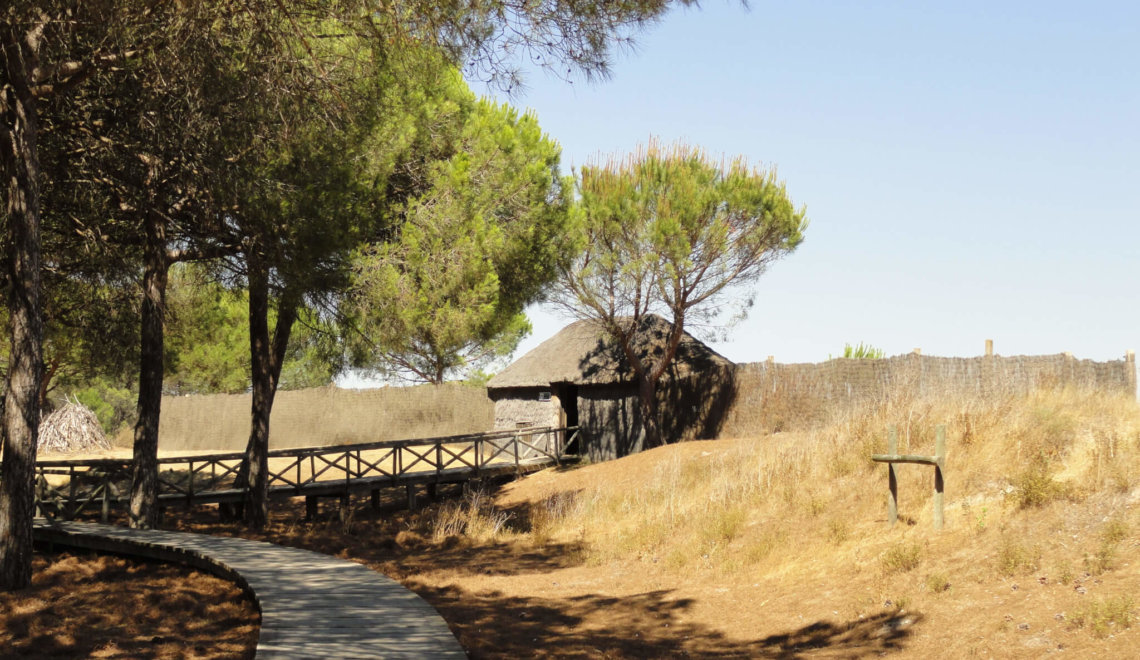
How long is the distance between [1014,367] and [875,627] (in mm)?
10877

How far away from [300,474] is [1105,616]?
54.4 ft

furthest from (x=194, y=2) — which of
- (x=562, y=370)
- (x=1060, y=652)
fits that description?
(x=562, y=370)

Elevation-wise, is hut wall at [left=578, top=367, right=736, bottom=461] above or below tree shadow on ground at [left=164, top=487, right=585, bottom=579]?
above

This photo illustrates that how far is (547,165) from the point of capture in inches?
982

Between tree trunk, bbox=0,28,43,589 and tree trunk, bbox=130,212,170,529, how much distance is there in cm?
265

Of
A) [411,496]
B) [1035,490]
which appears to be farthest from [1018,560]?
[411,496]

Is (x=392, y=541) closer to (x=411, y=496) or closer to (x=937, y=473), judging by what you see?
(x=411, y=496)

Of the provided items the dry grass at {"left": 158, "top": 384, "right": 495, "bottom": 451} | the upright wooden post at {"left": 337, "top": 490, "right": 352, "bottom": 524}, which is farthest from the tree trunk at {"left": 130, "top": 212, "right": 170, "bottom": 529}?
the dry grass at {"left": 158, "top": 384, "right": 495, "bottom": 451}

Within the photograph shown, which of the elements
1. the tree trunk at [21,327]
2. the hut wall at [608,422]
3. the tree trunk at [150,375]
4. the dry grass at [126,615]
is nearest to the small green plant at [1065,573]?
the dry grass at [126,615]

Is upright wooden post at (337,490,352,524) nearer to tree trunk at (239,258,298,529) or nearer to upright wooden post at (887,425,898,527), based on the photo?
tree trunk at (239,258,298,529)

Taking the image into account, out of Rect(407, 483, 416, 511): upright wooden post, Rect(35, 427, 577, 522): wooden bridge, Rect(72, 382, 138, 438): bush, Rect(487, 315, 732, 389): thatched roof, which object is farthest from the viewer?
Rect(72, 382, 138, 438): bush

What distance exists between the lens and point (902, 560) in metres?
10.6

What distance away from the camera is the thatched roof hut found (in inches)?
965

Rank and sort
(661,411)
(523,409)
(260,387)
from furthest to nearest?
1. (523,409)
2. (661,411)
3. (260,387)
